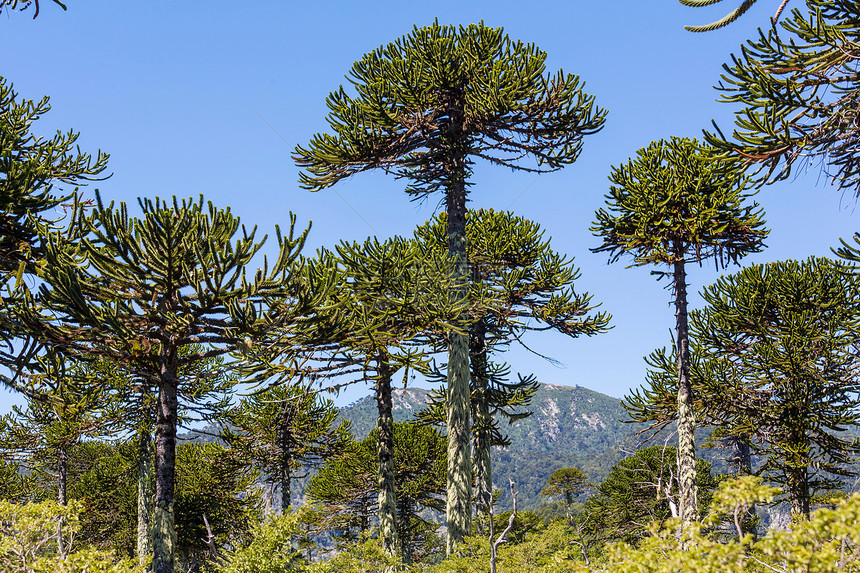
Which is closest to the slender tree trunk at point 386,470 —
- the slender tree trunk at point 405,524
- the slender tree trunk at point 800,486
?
the slender tree trunk at point 405,524

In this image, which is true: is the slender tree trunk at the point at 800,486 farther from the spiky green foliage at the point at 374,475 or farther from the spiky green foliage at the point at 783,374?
the spiky green foliage at the point at 374,475

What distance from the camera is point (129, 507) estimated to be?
23656mm

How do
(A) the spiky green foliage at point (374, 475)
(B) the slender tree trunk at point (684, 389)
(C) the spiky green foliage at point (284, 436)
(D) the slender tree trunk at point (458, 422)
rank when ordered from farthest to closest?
(A) the spiky green foliage at point (374, 475)
(C) the spiky green foliage at point (284, 436)
(B) the slender tree trunk at point (684, 389)
(D) the slender tree trunk at point (458, 422)

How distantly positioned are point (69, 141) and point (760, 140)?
12467 millimetres

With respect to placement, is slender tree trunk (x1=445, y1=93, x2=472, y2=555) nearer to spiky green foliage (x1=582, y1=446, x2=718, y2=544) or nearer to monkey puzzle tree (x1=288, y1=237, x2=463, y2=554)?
monkey puzzle tree (x1=288, y1=237, x2=463, y2=554)

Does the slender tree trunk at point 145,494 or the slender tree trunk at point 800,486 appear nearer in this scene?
the slender tree trunk at point 800,486

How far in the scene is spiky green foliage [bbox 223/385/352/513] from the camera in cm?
1908

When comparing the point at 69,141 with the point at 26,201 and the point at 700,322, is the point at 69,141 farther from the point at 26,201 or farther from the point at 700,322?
the point at 700,322

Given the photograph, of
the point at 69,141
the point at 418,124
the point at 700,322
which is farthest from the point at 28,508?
the point at 700,322

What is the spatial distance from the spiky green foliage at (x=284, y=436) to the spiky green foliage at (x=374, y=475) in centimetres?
78

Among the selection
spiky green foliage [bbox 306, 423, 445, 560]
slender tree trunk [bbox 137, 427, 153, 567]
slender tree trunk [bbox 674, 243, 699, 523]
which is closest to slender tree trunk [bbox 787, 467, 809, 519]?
slender tree trunk [bbox 674, 243, 699, 523]

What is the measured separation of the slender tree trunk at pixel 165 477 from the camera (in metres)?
8.10

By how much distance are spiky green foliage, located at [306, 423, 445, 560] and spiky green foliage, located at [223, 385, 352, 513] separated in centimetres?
78

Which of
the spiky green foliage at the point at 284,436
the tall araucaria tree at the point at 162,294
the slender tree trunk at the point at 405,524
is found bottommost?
the slender tree trunk at the point at 405,524
